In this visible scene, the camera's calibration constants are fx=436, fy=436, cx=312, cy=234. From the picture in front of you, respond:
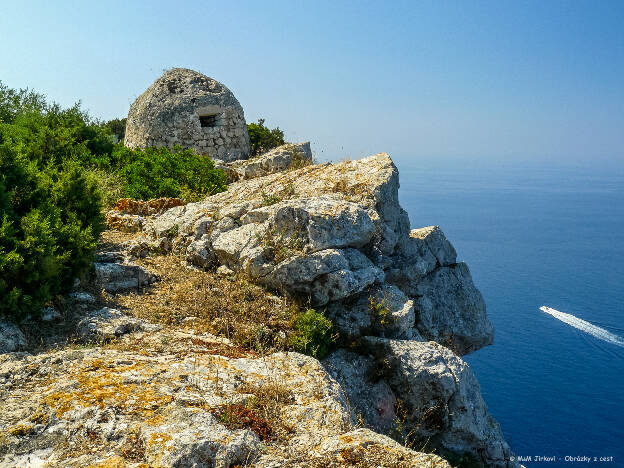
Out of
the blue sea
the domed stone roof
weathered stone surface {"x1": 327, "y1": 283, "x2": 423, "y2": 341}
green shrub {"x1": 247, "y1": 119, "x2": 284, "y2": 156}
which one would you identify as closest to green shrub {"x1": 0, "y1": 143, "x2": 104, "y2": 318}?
weathered stone surface {"x1": 327, "y1": 283, "x2": 423, "y2": 341}

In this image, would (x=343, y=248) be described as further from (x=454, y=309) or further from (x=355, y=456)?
(x=355, y=456)

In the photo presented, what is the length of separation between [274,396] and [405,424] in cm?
376

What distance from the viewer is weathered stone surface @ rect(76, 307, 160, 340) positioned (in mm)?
6531

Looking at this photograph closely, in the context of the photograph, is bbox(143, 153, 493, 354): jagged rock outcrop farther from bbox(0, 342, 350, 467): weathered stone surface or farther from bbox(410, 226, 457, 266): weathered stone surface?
bbox(0, 342, 350, 467): weathered stone surface

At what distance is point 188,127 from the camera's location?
21.8 meters

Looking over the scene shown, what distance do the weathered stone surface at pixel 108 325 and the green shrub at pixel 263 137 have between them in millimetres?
18758

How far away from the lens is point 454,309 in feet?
36.0

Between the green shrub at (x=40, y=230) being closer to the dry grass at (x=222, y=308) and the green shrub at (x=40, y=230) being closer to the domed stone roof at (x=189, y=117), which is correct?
the dry grass at (x=222, y=308)

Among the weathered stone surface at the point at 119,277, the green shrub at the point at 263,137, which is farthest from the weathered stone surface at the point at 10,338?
the green shrub at the point at 263,137

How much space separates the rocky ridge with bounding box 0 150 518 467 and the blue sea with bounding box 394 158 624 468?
48.9ft

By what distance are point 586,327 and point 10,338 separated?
40710mm

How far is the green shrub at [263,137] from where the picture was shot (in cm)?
2538

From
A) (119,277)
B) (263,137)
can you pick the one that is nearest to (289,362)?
(119,277)

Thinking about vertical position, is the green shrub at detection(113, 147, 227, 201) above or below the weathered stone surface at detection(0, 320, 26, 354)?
above
